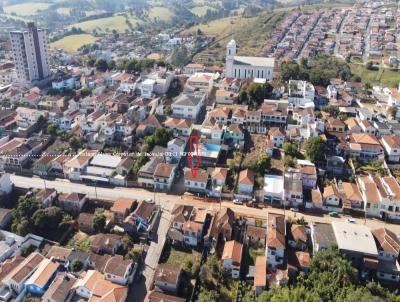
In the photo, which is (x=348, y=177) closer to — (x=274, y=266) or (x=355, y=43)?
(x=274, y=266)

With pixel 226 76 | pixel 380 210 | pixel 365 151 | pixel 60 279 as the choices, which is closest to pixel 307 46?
pixel 226 76

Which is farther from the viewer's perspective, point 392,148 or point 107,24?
point 107,24

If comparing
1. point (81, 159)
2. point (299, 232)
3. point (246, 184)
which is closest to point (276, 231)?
point (299, 232)

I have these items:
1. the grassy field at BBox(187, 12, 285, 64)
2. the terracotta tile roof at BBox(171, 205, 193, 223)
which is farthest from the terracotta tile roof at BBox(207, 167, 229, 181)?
the grassy field at BBox(187, 12, 285, 64)

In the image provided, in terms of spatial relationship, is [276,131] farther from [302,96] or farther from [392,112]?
[392,112]

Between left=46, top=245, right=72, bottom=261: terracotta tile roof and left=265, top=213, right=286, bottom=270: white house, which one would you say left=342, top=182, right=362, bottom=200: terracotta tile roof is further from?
left=46, top=245, right=72, bottom=261: terracotta tile roof

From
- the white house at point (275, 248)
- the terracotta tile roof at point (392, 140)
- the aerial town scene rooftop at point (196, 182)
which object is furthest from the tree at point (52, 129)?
the terracotta tile roof at point (392, 140)
